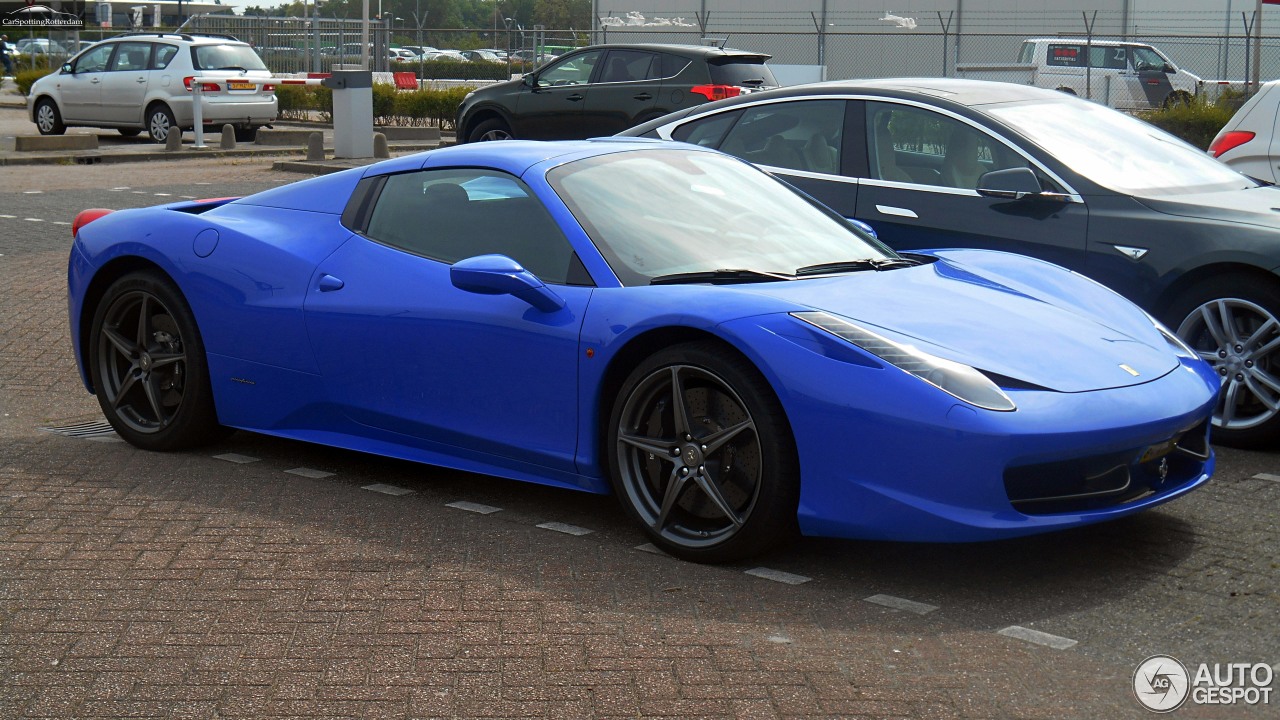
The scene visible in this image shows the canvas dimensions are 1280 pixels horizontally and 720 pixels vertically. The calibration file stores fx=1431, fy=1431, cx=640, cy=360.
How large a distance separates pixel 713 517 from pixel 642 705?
1.11 m

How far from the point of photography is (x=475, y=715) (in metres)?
3.40

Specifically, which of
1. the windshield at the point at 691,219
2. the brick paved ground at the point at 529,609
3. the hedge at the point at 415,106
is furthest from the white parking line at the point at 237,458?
the hedge at the point at 415,106

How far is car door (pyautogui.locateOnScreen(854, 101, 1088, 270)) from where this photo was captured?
6551mm

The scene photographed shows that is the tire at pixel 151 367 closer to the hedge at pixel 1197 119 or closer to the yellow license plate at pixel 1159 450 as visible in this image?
the yellow license plate at pixel 1159 450

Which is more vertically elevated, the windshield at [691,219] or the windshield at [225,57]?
the windshield at [225,57]

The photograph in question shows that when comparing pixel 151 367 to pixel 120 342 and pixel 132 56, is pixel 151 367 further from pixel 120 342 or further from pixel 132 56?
pixel 132 56

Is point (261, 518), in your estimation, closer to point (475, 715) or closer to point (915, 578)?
point (475, 715)

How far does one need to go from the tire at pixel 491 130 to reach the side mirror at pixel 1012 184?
427 inches

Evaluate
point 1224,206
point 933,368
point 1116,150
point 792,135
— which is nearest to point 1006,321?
point 933,368

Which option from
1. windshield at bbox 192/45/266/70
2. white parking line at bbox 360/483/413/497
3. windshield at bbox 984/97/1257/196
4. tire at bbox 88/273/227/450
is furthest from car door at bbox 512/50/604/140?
white parking line at bbox 360/483/413/497

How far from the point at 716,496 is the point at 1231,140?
606 cm

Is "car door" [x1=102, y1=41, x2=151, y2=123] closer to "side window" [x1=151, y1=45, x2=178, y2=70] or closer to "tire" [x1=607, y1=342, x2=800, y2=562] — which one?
"side window" [x1=151, y1=45, x2=178, y2=70]

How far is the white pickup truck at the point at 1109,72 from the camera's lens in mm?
27766

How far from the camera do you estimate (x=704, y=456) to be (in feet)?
14.5
